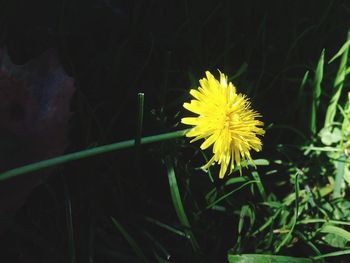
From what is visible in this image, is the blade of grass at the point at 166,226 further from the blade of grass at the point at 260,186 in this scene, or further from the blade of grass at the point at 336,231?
the blade of grass at the point at 336,231

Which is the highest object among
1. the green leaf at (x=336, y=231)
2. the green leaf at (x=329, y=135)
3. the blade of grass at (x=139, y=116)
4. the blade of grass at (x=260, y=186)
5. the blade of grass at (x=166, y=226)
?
the blade of grass at (x=139, y=116)

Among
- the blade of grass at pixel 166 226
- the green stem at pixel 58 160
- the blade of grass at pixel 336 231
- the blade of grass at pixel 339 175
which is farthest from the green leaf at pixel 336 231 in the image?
the green stem at pixel 58 160

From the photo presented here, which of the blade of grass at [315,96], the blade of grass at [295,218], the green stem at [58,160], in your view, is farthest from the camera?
the blade of grass at [315,96]

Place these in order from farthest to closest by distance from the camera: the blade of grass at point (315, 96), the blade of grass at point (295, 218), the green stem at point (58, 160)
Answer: the blade of grass at point (315, 96), the blade of grass at point (295, 218), the green stem at point (58, 160)

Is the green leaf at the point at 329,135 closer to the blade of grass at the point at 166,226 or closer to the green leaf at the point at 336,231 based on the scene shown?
the green leaf at the point at 336,231

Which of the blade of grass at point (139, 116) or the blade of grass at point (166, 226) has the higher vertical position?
Result: the blade of grass at point (139, 116)

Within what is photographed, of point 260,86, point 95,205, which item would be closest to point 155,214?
point 95,205

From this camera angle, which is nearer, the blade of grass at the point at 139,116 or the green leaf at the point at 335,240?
the blade of grass at the point at 139,116

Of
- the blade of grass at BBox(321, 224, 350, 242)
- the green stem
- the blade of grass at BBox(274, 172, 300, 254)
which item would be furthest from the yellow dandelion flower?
the blade of grass at BBox(321, 224, 350, 242)

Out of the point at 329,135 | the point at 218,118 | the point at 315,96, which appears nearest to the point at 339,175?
the point at 329,135
